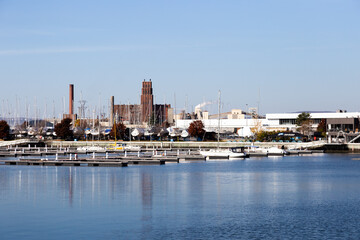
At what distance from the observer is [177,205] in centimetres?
4716

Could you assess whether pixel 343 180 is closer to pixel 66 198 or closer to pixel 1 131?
pixel 66 198

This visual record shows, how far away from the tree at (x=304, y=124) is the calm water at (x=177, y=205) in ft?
325

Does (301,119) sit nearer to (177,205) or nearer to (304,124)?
(304,124)

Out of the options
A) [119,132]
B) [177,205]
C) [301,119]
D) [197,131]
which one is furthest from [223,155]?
[301,119]

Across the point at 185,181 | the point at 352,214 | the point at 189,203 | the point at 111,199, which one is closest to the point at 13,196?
the point at 111,199

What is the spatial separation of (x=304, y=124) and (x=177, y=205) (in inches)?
5423

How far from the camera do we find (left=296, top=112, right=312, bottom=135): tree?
577 ft

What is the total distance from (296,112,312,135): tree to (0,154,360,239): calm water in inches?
3896

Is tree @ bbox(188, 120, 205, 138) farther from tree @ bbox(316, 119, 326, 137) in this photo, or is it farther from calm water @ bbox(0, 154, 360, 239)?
calm water @ bbox(0, 154, 360, 239)

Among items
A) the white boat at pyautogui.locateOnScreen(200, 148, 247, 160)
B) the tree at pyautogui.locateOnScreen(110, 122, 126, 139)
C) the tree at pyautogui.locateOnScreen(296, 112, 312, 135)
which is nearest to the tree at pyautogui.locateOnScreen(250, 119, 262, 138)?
the tree at pyautogui.locateOnScreen(296, 112, 312, 135)

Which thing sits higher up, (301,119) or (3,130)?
(301,119)

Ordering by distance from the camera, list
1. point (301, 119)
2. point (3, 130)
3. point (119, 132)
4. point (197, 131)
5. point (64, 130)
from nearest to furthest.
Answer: point (197, 131), point (64, 130), point (119, 132), point (3, 130), point (301, 119)

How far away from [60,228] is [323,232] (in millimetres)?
16755

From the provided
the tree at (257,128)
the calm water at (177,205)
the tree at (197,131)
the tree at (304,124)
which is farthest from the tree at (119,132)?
the calm water at (177,205)
